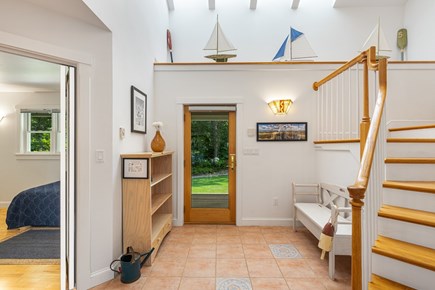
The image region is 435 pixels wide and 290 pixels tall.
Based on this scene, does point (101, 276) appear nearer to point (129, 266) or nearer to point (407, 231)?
point (129, 266)

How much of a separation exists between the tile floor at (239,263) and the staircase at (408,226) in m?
0.83

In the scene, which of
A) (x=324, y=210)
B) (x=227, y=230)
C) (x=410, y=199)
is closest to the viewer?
(x=410, y=199)

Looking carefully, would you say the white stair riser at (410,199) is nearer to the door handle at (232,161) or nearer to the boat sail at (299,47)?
the door handle at (232,161)

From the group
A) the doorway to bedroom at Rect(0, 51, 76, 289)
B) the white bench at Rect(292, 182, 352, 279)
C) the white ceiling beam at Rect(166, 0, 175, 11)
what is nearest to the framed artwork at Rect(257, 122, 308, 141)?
the white bench at Rect(292, 182, 352, 279)

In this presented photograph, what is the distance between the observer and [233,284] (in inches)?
92.1

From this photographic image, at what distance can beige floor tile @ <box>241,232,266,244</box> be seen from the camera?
338cm

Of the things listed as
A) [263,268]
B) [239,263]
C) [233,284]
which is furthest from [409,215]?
[239,263]

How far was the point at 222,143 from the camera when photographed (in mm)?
4227

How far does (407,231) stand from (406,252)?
0.20 m

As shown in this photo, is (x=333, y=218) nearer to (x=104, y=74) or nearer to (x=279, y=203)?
(x=279, y=203)

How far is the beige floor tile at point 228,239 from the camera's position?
338cm

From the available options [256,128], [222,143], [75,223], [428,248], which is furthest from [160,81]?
[428,248]

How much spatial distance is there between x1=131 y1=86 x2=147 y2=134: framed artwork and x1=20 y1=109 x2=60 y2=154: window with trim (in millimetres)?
1137

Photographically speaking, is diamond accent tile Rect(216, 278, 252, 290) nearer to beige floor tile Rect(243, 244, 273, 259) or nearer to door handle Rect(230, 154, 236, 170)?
beige floor tile Rect(243, 244, 273, 259)
